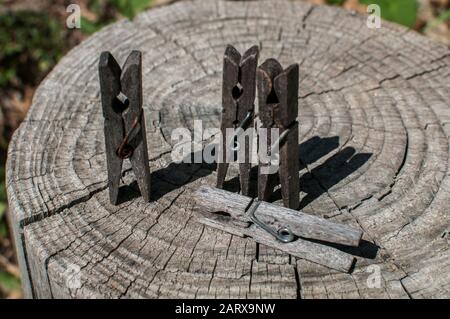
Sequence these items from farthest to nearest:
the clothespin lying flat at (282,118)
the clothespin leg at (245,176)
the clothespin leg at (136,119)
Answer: the clothespin leg at (245,176) < the clothespin leg at (136,119) < the clothespin lying flat at (282,118)

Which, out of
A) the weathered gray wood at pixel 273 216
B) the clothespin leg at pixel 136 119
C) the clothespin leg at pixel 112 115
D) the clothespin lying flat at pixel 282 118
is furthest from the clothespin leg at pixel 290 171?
the clothespin leg at pixel 112 115

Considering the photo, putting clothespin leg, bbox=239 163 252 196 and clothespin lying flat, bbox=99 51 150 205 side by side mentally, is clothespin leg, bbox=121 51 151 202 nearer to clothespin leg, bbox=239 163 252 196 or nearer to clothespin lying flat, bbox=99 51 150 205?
clothespin lying flat, bbox=99 51 150 205

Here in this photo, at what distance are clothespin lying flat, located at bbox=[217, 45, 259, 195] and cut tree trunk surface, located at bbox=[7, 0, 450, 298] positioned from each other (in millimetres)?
163

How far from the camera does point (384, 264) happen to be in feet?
8.30

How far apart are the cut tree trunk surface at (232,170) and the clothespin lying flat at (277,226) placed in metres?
Result: 0.04

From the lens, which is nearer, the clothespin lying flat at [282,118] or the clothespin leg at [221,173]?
the clothespin lying flat at [282,118]

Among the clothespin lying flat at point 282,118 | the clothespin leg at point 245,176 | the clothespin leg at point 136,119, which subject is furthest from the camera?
the clothespin leg at point 245,176

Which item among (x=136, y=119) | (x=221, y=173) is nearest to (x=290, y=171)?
(x=221, y=173)

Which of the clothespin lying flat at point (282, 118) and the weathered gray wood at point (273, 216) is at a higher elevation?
the clothespin lying flat at point (282, 118)

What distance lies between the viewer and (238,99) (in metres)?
2.64

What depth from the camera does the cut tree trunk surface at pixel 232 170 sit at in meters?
2.50

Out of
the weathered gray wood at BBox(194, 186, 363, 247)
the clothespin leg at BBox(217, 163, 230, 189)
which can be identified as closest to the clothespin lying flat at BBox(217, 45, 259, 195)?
the clothespin leg at BBox(217, 163, 230, 189)

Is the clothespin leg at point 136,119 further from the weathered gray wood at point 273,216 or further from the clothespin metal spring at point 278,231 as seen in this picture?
the clothespin metal spring at point 278,231
